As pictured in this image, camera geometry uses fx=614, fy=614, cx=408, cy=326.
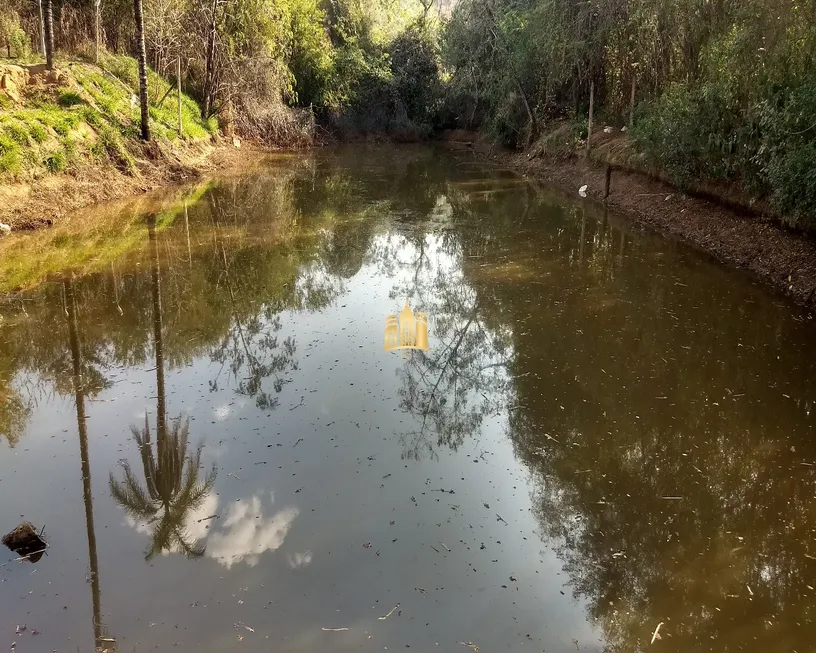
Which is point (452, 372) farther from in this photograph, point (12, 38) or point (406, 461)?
point (12, 38)

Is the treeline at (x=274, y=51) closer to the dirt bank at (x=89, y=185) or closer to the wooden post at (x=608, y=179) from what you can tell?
the dirt bank at (x=89, y=185)

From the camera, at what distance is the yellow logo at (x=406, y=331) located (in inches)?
269

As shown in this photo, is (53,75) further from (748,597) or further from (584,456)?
(748,597)

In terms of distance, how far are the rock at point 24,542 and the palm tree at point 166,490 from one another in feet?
1.77

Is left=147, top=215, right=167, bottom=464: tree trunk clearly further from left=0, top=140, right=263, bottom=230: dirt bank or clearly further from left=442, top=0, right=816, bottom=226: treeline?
left=442, top=0, right=816, bottom=226: treeline

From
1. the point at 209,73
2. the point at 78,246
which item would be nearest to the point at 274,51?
the point at 209,73

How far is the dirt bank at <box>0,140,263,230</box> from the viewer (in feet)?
34.2

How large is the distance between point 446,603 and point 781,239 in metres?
7.92

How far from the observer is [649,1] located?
12.4 m

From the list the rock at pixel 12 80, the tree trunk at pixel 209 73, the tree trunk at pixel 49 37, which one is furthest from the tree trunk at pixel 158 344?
the tree trunk at pixel 209 73

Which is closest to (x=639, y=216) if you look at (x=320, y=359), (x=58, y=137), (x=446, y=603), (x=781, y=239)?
(x=781, y=239)

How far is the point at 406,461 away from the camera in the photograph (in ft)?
15.4

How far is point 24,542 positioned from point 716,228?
10338mm

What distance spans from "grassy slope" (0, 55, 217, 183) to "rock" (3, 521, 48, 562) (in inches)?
349
